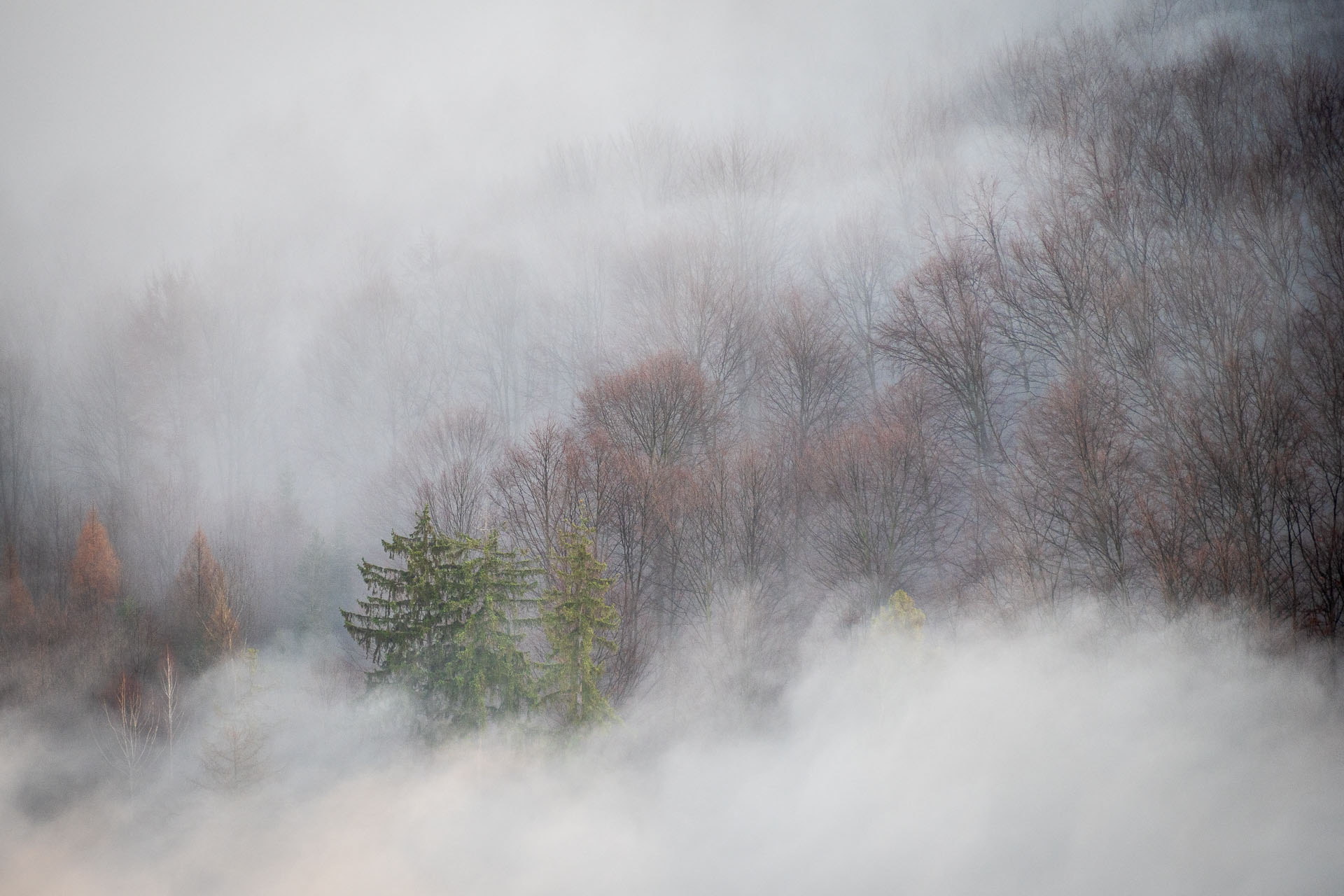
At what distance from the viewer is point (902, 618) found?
55.5 feet

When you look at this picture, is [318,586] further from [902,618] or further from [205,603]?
[902,618]

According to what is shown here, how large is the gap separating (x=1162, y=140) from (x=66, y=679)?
108 ft

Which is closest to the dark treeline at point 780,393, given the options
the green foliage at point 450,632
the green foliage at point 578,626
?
the green foliage at point 578,626

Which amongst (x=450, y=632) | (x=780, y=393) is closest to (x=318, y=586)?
(x=450, y=632)

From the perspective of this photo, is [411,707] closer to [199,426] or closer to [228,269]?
[199,426]

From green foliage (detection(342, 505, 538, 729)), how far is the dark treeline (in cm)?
196

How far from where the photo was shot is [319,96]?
42906 mm

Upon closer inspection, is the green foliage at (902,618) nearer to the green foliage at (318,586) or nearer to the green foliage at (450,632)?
the green foliage at (450,632)

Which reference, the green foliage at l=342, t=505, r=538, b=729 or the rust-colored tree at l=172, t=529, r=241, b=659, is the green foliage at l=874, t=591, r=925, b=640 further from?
the rust-colored tree at l=172, t=529, r=241, b=659

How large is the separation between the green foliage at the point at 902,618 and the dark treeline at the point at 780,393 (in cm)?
247

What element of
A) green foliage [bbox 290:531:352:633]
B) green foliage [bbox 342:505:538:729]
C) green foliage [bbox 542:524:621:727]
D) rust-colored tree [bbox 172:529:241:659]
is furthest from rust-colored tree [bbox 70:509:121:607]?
green foliage [bbox 542:524:621:727]

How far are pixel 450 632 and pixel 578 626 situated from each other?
2285mm

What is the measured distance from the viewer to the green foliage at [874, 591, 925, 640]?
16.9 meters

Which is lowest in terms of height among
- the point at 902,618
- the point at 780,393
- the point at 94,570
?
the point at 902,618
